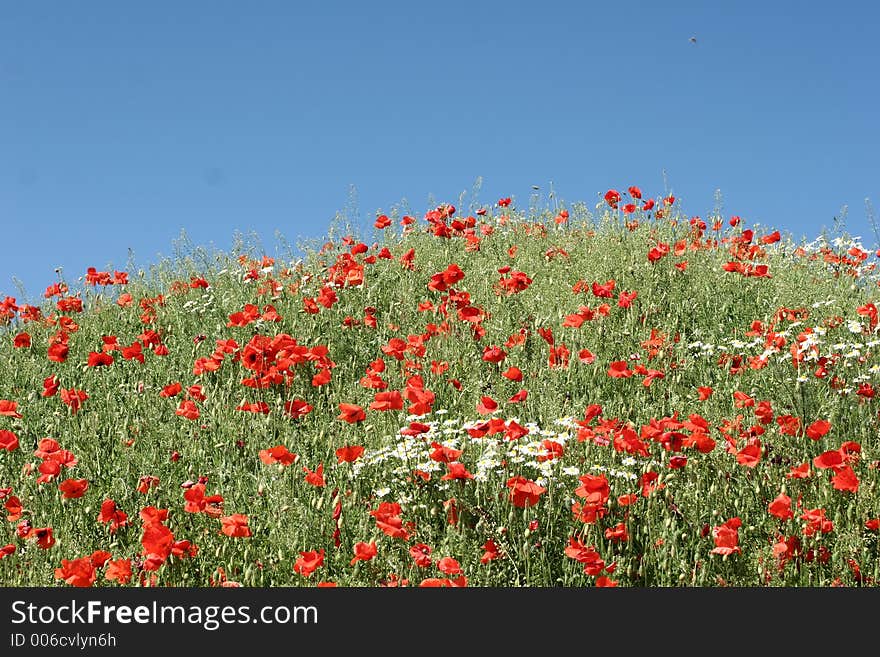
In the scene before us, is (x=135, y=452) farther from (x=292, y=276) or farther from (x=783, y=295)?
(x=783, y=295)

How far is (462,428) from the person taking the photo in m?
4.27

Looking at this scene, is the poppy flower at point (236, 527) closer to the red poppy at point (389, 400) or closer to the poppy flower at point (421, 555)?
the poppy flower at point (421, 555)

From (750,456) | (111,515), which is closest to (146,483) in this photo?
(111,515)

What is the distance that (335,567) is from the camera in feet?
12.4

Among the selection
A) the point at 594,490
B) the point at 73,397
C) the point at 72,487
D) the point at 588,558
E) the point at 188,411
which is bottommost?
the point at 588,558

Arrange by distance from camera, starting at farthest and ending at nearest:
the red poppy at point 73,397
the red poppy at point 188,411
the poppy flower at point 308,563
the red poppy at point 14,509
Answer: the red poppy at point 73,397, the red poppy at point 188,411, the red poppy at point 14,509, the poppy flower at point 308,563

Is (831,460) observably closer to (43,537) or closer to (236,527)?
(236,527)

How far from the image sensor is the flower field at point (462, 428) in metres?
3.78

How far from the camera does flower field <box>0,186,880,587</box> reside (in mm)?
3777

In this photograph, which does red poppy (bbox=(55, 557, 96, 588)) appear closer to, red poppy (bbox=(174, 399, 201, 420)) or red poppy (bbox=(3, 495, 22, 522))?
red poppy (bbox=(3, 495, 22, 522))

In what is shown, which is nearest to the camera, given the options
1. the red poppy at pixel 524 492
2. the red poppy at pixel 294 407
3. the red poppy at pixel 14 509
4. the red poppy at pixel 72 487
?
the red poppy at pixel 524 492

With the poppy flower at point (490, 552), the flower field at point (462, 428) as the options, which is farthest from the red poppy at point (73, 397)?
the poppy flower at point (490, 552)

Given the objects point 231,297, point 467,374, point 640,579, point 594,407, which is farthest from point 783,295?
point 231,297

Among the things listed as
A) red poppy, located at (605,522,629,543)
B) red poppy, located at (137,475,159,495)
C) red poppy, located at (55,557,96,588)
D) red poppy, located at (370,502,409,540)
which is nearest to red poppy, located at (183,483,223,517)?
red poppy, located at (55,557,96,588)
